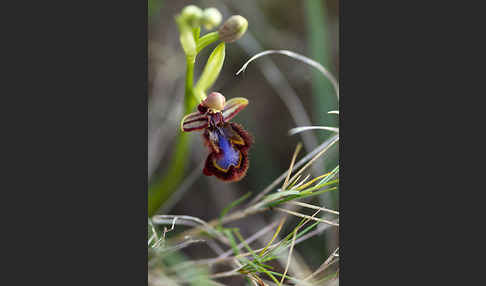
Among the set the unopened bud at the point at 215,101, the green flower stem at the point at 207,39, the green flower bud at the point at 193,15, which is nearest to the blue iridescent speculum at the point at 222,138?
the unopened bud at the point at 215,101

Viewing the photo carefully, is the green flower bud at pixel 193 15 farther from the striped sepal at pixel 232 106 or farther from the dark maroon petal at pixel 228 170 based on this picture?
the dark maroon petal at pixel 228 170

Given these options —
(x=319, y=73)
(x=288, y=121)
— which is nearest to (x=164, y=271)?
(x=288, y=121)

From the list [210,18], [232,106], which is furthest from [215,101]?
[210,18]

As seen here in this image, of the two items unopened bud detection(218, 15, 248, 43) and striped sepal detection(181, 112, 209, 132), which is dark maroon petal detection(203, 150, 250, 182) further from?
unopened bud detection(218, 15, 248, 43)

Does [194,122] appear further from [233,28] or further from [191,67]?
[233,28]

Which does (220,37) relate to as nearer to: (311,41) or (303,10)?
(311,41)

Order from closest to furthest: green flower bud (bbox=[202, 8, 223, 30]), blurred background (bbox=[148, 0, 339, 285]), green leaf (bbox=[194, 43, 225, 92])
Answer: green flower bud (bbox=[202, 8, 223, 30]) → green leaf (bbox=[194, 43, 225, 92]) → blurred background (bbox=[148, 0, 339, 285])

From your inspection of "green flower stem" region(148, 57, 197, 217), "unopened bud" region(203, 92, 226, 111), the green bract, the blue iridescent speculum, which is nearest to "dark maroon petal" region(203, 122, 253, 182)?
the blue iridescent speculum
